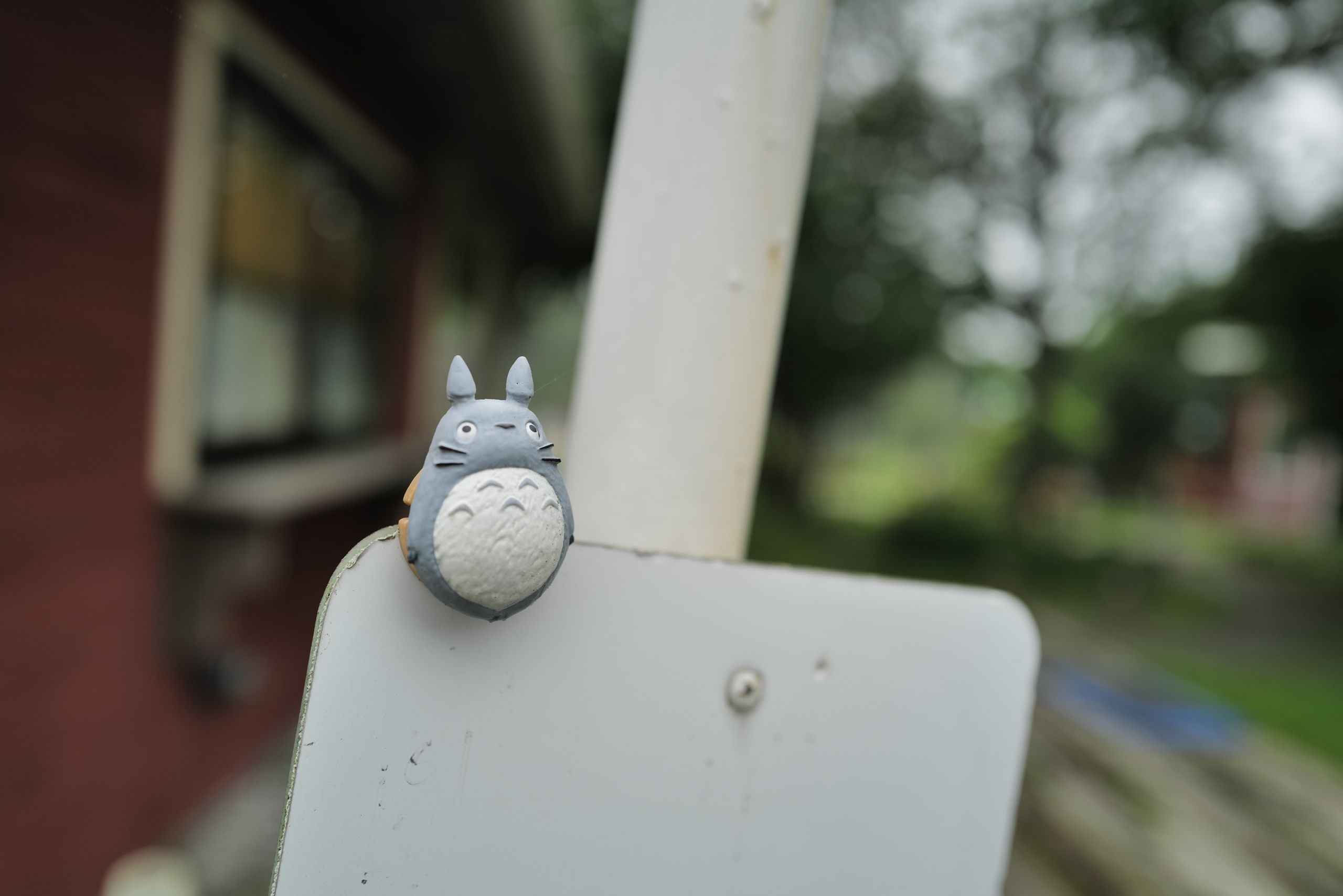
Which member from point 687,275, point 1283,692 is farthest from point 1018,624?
point 1283,692

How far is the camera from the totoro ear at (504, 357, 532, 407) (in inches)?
21.9

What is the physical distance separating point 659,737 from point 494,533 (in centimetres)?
26

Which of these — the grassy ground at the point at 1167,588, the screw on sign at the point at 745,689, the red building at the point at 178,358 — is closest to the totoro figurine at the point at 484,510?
the screw on sign at the point at 745,689

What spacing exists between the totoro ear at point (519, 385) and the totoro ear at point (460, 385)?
2cm

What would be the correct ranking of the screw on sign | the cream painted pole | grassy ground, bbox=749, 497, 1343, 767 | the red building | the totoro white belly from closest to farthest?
the totoro white belly < the screw on sign < the cream painted pole < the red building < grassy ground, bbox=749, 497, 1343, 767

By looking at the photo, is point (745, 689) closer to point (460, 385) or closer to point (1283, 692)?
point (460, 385)

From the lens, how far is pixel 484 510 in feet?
1.68

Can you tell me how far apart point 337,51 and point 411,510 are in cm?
389

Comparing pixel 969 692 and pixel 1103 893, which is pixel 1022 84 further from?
pixel 969 692

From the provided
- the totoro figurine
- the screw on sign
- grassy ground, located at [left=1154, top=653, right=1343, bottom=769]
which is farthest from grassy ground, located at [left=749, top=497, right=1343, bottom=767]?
the totoro figurine

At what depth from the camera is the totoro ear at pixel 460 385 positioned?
0.55 m

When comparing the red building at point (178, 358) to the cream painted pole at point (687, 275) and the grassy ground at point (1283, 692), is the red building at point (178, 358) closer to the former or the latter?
the cream painted pole at point (687, 275)

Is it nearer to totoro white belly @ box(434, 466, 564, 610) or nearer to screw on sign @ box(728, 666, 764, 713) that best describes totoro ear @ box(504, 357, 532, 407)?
totoro white belly @ box(434, 466, 564, 610)

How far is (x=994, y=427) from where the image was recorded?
2808 centimetres
